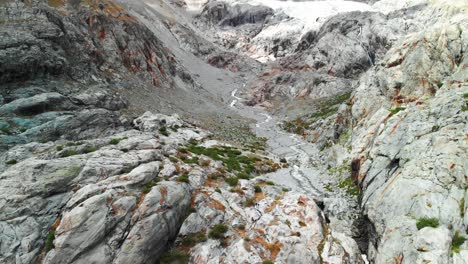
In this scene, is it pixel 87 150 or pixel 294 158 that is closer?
pixel 87 150

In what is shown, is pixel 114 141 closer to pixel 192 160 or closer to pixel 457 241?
pixel 192 160

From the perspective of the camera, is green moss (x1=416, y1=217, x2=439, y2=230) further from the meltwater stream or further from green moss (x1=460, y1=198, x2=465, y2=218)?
the meltwater stream

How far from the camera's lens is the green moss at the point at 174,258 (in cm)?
1745

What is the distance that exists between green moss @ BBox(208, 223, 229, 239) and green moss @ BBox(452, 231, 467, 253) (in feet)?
40.3

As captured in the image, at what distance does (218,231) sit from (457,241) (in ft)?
42.3

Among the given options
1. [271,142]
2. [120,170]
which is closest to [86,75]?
[271,142]

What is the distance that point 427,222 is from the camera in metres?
15.7

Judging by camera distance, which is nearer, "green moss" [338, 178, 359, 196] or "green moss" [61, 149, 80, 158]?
"green moss" [61, 149, 80, 158]

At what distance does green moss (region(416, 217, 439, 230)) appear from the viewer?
51.0ft

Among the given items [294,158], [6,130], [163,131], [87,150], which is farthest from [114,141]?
[294,158]

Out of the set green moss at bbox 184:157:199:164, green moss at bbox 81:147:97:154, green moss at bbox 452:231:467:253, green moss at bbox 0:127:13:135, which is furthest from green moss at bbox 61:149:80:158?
green moss at bbox 452:231:467:253

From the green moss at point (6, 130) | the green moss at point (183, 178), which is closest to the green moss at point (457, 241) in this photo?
the green moss at point (183, 178)

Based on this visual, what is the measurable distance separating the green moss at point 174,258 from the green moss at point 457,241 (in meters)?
13.9

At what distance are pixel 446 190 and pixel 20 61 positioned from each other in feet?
189
